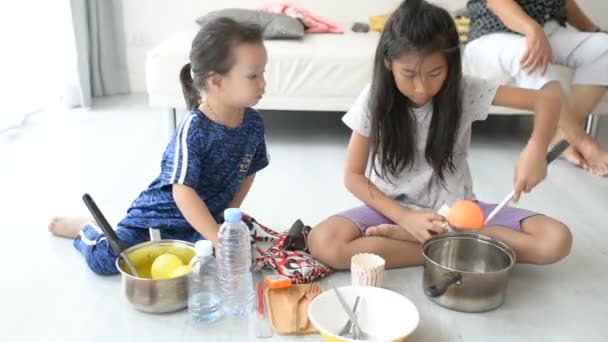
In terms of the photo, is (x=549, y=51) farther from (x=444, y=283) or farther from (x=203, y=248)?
(x=203, y=248)

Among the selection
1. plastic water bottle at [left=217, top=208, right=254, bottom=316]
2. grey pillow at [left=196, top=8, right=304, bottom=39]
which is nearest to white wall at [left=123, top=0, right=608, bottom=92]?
grey pillow at [left=196, top=8, right=304, bottom=39]

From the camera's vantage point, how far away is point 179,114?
2654 mm

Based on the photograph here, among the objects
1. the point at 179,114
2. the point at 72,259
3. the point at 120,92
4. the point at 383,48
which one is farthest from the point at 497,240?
the point at 120,92

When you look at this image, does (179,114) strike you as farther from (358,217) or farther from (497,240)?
(497,240)

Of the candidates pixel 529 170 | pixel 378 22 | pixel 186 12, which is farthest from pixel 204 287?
pixel 186 12

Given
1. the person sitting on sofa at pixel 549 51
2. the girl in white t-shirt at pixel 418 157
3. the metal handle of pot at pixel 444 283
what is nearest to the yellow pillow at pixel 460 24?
the person sitting on sofa at pixel 549 51

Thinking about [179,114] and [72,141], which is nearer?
[72,141]

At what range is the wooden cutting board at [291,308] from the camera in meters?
1.21

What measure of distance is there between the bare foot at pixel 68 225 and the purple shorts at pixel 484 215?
0.66m

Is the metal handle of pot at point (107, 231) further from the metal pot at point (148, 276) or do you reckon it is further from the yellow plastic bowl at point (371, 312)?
the yellow plastic bowl at point (371, 312)

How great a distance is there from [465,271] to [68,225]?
3.19 ft

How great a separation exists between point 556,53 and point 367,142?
112cm

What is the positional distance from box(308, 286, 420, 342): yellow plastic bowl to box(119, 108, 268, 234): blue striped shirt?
389 millimetres

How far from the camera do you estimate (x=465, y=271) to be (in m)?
1.31
